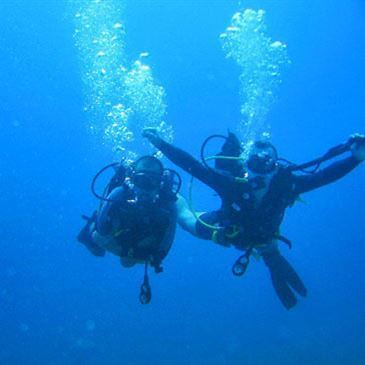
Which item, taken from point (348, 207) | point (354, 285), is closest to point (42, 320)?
point (354, 285)

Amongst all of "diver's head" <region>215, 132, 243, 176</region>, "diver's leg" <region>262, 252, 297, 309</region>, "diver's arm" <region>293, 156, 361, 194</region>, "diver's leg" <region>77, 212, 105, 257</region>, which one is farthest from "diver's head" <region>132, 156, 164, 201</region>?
"diver's leg" <region>262, 252, 297, 309</region>

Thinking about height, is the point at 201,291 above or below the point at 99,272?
below

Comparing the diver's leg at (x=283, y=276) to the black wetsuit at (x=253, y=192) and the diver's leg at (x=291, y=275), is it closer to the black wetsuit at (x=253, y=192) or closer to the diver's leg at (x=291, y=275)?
the diver's leg at (x=291, y=275)

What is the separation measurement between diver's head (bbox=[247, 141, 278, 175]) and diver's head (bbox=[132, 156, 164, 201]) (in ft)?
3.92

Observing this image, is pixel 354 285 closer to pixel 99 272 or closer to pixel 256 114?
pixel 99 272

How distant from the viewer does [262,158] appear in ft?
19.6

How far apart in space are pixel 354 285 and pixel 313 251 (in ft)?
38.8

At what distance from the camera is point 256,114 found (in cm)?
2181

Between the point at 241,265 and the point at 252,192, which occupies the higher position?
the point at 252,192

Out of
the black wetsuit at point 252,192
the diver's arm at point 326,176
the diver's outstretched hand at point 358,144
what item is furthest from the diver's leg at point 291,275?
the diver's outstretched hand at point 358,144

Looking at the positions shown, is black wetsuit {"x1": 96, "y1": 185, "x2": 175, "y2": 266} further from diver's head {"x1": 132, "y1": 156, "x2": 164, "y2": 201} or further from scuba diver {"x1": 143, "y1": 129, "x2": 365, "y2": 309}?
Answer: scuba diver {"x1": 143, "y1": 129, "x2": 365, "y2": 309}

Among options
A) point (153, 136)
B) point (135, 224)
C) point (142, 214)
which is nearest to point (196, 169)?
point (153, 136)

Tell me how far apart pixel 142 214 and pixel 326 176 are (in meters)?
2.46

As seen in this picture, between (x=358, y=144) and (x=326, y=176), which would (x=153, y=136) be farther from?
(x=358, y=144)
